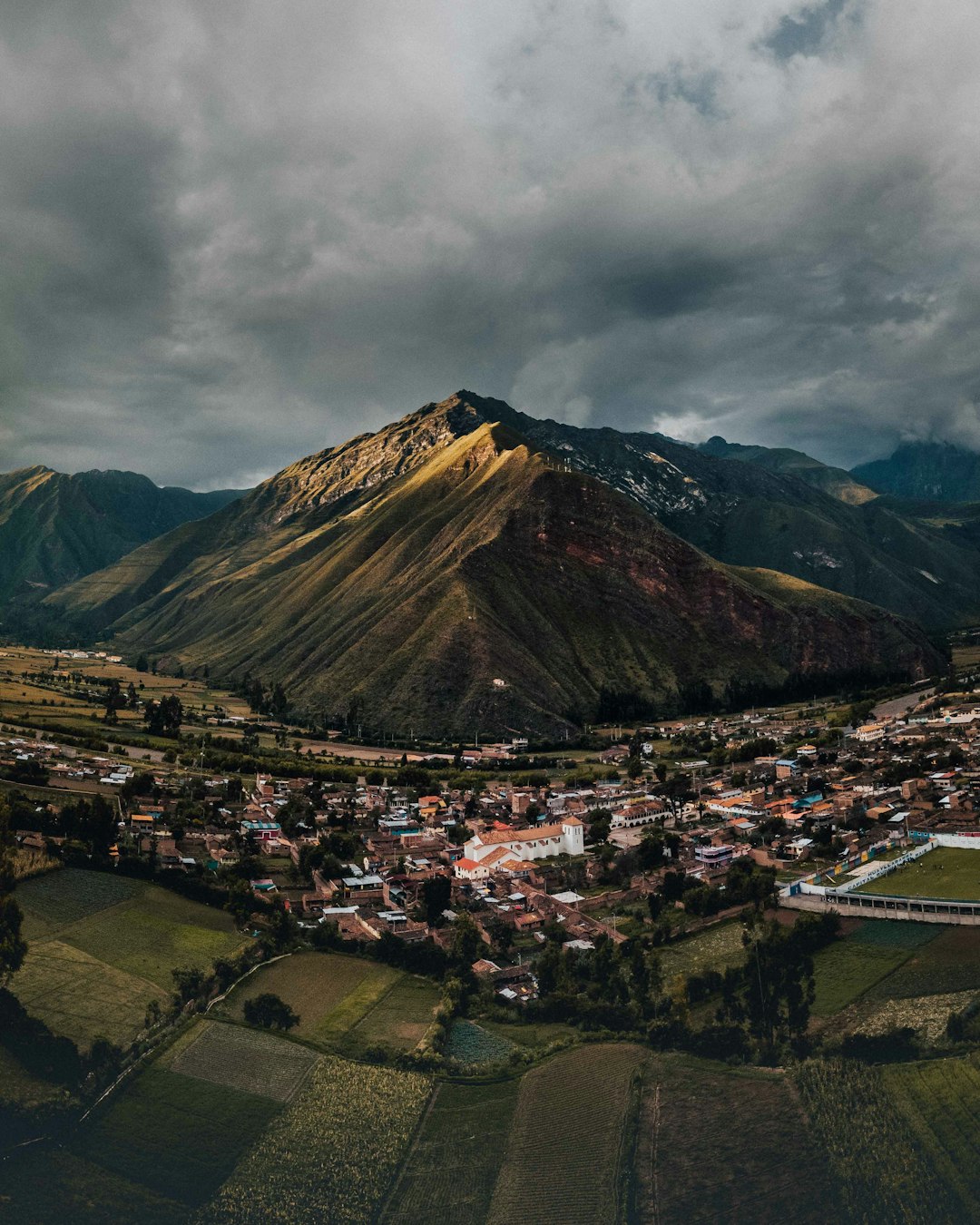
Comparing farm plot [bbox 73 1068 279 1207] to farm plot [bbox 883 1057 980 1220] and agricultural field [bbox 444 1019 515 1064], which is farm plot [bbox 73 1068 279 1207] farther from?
farm plot [bbox 883 1057 980 1220]

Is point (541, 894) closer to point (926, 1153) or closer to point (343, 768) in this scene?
point (926, 1153)

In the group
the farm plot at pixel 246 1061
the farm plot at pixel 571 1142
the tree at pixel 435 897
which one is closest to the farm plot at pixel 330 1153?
the farm plot at pixel 246 1061

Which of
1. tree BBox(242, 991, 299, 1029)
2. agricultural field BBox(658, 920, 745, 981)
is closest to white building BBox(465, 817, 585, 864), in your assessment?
agricultural field BBox(658, 920, 745, 981)

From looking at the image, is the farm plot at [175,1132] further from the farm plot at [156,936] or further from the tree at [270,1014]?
the farm plot at [156,936]

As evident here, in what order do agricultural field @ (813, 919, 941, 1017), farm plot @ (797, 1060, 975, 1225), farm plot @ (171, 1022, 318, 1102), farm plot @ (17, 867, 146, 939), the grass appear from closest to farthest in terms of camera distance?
1. farm plot @ (797, 1060, 975, 1225)
2. the grass
3. farm plot @ (171, 1022, 318, 1102)
4. agricultural field @ (813, 919, 941, 1017)
5. farm plot @ (17, 867, 146, 939)

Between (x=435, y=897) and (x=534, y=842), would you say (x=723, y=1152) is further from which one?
(x=534, y=842)

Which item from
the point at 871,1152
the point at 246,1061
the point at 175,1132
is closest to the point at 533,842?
the point at 246,1061
